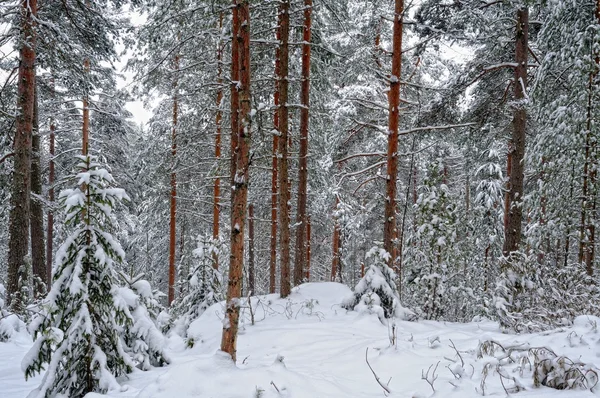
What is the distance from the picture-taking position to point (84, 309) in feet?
11.7

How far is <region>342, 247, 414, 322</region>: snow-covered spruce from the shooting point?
7.50m

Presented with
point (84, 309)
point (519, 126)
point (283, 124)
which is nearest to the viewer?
point (84, 309)

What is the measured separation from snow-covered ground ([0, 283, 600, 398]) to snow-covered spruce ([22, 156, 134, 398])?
0.40 meters

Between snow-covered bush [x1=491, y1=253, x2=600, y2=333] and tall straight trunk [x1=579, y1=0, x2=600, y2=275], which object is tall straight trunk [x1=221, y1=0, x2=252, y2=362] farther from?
tall straight trunk [x1=579, y1=0, x2=600, y2=275]

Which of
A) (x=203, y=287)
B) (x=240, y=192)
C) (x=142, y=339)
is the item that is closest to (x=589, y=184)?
(x=240, y=192)

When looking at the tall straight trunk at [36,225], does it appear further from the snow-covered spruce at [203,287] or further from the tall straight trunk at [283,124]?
the tall straight trunk at [283,124]

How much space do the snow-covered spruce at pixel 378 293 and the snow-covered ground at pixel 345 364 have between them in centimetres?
42

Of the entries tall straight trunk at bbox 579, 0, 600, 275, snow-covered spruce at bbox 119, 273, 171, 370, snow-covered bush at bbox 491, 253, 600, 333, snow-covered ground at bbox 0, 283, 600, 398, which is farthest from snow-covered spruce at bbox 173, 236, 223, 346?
tall straight trunk at bbox 579, 0, 600, 275

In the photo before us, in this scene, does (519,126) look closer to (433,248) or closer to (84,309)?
(433,248)

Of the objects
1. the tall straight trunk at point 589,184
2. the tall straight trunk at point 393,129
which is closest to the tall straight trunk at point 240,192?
the tall straight trunk at point 393,129

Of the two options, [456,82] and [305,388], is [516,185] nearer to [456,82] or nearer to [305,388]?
[456,82]

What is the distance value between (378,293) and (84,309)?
575cm

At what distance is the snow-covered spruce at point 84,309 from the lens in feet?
11.6

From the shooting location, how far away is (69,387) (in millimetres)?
3527
